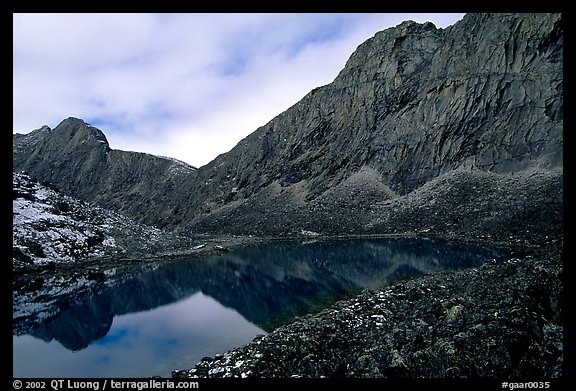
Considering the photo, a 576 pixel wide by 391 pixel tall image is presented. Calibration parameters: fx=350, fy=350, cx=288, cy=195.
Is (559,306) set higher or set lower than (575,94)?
lower

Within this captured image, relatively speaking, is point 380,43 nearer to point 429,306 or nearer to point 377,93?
point 377,93

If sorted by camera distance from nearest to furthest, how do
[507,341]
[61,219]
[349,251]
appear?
[507,341] → [61,219] → [349,251]

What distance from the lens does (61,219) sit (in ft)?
126

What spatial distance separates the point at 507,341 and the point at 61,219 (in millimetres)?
42362

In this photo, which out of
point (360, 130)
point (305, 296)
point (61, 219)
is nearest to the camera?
point (305, 296)

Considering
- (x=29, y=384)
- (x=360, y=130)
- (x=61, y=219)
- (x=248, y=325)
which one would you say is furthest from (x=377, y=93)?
(x=29, y=384)

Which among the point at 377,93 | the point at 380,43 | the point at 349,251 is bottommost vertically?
the point at 349,251

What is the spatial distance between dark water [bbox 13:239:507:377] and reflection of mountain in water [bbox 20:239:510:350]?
0.26 feet

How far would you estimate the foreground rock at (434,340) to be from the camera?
8.12 metres

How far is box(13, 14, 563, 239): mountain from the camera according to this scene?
2005 inches

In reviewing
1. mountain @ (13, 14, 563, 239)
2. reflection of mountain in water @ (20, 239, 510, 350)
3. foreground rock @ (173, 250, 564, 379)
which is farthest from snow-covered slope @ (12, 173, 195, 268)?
foreground rock @ (173, 250, 564, 379)

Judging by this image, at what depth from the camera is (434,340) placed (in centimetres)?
1007

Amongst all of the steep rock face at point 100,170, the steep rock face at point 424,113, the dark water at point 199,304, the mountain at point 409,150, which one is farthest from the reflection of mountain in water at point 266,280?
the steep rock face at point 100,170

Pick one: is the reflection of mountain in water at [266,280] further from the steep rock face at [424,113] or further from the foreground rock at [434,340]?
the steep rock face at [424,113]
